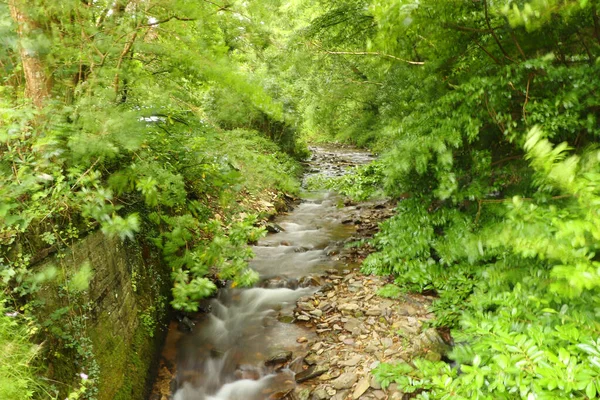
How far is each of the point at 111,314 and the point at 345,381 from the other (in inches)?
103

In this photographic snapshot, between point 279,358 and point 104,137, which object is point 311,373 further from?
point 104,137

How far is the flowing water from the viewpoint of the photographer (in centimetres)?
434

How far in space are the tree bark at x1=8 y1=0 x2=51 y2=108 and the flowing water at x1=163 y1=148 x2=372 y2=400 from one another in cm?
342

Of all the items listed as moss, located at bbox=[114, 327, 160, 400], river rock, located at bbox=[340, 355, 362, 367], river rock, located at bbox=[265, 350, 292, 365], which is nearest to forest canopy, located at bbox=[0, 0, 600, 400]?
river rock, located at bbox=[340, 355, 362, 367]

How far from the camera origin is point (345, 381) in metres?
3.88

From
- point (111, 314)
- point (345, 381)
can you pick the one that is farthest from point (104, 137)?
point (345, 381)

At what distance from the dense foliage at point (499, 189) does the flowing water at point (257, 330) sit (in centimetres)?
139

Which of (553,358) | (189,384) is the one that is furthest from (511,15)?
(189,384)

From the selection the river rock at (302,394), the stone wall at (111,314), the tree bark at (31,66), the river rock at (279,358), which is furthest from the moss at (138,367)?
the tree bark at (31,66)

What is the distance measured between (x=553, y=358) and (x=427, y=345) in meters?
1.97

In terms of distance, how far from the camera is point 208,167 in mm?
4492

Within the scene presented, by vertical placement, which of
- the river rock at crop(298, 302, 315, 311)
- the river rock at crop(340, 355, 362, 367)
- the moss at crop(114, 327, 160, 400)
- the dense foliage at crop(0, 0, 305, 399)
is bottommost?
the river rock at crop(340, 355, 362, 367)

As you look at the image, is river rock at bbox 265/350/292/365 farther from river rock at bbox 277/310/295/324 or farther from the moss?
the moss

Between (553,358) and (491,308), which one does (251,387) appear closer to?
(491,308)
